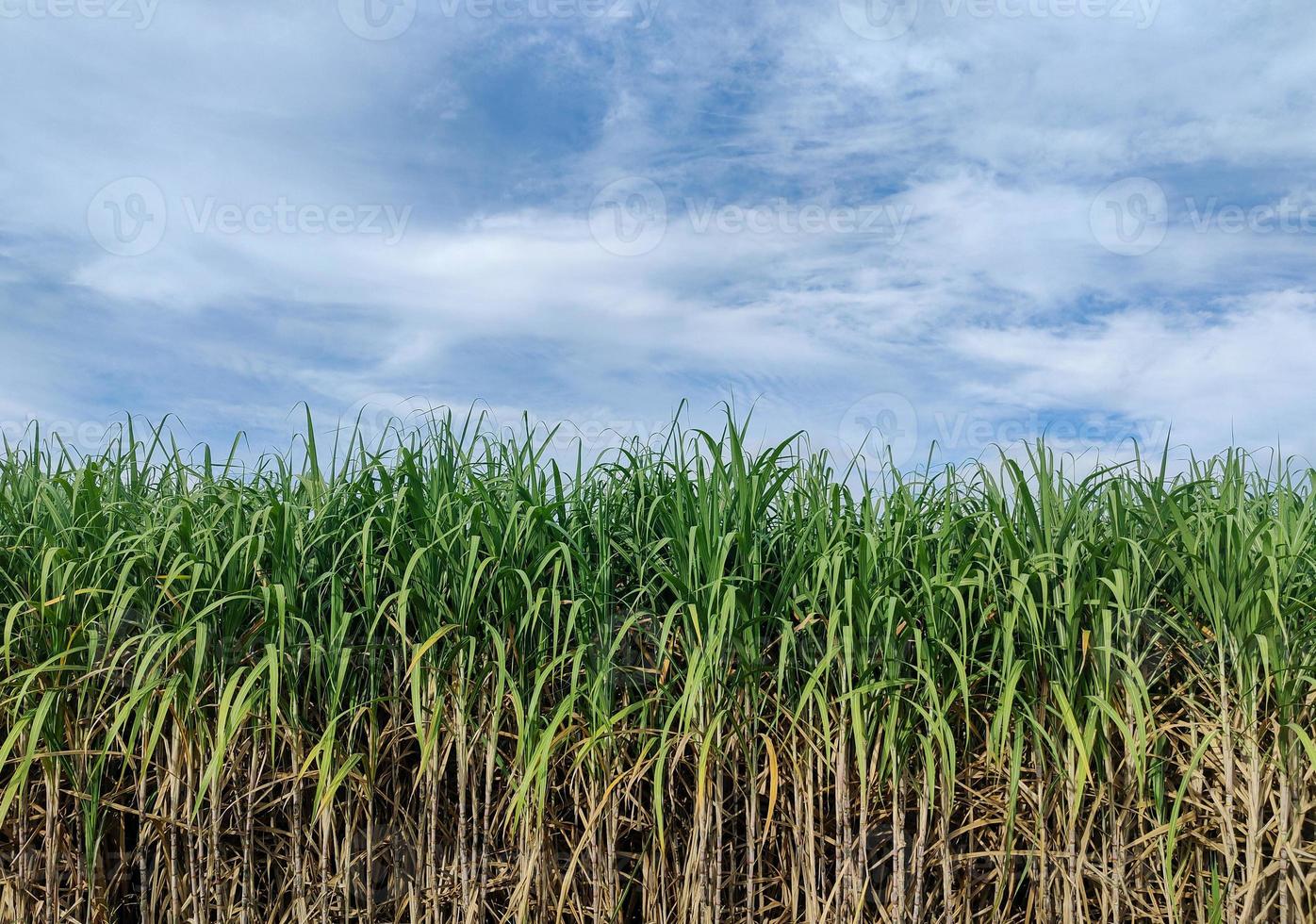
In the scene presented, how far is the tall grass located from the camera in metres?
2.68

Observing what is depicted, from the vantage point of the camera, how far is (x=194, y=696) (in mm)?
2781

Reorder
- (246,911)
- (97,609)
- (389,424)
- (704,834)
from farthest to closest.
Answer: (389,424) < (97,609) < (246,911) < (704,834)

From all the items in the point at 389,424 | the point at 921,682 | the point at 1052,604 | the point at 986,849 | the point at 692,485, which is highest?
the point at 389,424

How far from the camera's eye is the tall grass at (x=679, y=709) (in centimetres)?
268

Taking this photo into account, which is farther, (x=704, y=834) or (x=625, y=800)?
(x=625, y=800)

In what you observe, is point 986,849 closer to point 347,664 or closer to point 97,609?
point 347,664

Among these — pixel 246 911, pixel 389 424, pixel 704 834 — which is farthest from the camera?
pixel 389 424

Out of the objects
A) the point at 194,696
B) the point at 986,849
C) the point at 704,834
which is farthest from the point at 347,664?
the point at 986,849

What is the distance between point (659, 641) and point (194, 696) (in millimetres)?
1398

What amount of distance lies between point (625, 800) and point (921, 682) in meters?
0.97

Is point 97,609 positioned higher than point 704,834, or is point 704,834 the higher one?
point 97,609

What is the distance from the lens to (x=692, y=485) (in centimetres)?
298

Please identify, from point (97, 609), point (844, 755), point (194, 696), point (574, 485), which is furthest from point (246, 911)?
point (844, 755)

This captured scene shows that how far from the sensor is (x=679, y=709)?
2625 millimetres
